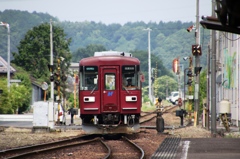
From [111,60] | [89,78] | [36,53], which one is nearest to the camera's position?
[111,60]

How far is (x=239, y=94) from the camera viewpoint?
3759 cm

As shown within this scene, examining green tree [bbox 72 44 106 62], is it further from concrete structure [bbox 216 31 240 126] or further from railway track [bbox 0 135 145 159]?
railway track [bbox 0 135 145 159]

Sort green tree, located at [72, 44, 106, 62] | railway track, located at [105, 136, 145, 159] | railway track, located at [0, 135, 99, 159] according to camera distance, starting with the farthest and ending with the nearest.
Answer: green tree, located at [72, 44, 106, 62] < railway track, located at [0, 135, 99, 159] < railway track, located at [105, 136, 145, 159]

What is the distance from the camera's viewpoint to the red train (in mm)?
26094

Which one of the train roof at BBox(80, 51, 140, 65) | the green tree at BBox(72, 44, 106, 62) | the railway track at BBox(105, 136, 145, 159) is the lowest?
the railway track at BBox(105, 136, 145, 159)

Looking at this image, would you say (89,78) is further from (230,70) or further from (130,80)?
(230,70)

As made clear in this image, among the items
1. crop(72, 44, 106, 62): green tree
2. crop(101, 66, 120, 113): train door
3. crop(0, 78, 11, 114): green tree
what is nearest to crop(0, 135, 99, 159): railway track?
crop(101, 66, 120, 113): train door

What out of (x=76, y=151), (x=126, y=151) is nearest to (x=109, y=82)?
(x=126, y=151)

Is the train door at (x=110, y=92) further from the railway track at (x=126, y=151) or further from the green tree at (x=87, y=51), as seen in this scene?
the green tree at (x=87, y=51)

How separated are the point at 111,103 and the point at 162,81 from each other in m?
124

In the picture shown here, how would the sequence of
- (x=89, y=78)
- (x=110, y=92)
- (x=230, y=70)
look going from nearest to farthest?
(x=110, y=92) → (x=89, y=78) → (x=230, y=70)

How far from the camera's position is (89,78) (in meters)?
26.4

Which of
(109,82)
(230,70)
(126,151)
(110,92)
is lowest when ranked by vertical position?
(126,151)

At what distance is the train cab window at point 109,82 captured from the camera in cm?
2619
